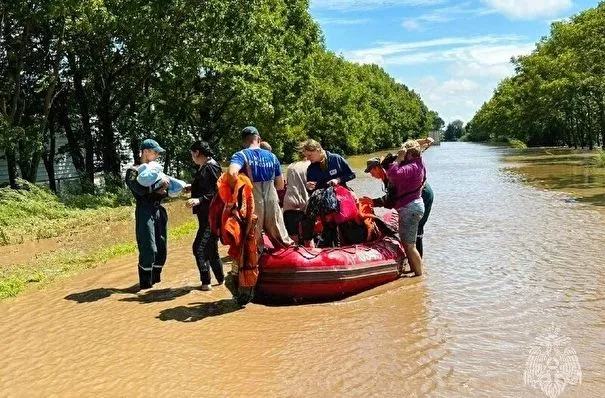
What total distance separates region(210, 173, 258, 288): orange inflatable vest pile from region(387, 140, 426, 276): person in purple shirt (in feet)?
7.61

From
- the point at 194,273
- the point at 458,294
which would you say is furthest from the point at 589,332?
the point at 194,273

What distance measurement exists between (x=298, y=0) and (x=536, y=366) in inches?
1406

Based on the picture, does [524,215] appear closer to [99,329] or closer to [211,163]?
[211,163]

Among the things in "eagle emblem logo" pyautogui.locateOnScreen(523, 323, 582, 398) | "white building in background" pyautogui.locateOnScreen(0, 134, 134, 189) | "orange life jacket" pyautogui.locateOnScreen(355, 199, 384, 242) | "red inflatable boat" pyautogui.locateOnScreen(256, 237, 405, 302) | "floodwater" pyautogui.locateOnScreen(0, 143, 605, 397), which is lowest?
"eagle emblem logo" pyautogui.locateOnScreen(523, 323, 582, 398)

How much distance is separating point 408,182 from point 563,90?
118 feet

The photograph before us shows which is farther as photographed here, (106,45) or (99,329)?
(106,45)

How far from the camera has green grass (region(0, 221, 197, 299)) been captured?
27.6 feet

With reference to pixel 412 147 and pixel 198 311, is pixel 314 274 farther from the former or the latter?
pixel 412 147

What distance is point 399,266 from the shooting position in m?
8.34

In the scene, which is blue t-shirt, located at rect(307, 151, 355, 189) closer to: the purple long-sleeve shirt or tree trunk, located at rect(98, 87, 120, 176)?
the purple long-sleeve shirt

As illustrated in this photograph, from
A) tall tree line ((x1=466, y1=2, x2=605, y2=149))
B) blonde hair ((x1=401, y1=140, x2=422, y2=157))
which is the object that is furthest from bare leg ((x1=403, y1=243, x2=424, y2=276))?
tall tree line ((x1=466, y1=2, x2=605, y2=149))

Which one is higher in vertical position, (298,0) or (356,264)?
(298,0)

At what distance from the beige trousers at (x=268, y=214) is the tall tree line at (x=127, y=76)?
12.1m

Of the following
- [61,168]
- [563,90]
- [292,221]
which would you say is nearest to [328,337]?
[292,221]
